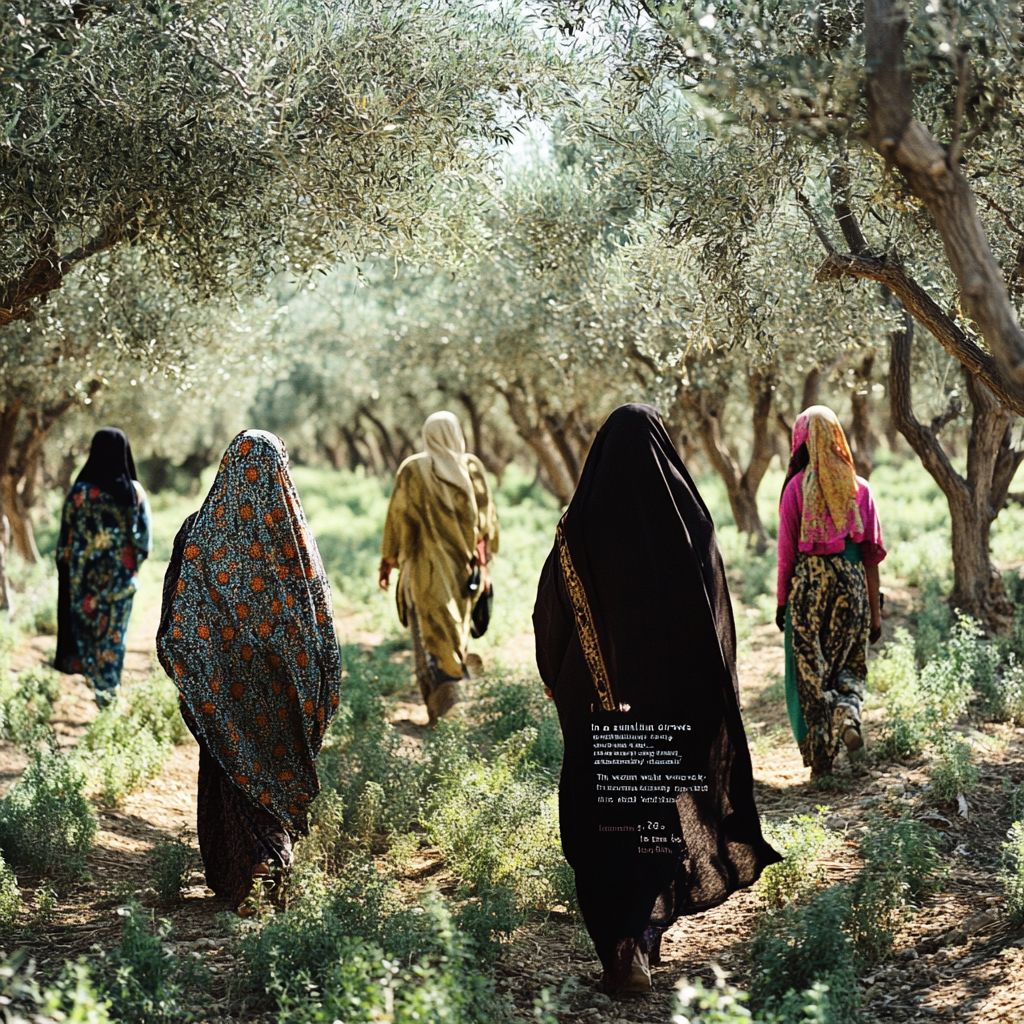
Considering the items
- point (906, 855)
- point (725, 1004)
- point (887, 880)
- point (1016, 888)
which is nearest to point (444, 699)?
point (906, 855)

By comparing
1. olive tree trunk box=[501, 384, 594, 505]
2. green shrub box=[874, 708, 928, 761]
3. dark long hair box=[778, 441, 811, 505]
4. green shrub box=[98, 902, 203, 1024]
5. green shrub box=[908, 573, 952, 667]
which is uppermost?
olive tree trunk box=[501, 384, 594, 505]

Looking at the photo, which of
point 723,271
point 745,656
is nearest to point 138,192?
point 723,271

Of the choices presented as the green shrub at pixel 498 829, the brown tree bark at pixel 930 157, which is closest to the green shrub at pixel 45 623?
the green shrub at pixel 498 829

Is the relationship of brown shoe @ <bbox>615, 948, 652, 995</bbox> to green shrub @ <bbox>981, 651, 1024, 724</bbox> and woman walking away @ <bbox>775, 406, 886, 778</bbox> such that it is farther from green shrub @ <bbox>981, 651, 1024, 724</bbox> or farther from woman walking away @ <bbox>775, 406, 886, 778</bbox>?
green shrub @ <bbox>981, 651, 1024, 724</bbox>

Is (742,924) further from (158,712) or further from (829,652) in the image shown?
(158,712)

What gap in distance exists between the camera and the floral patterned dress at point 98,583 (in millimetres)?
8711

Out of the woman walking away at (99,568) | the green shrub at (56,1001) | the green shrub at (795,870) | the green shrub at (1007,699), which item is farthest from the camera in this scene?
the woman walking away at (99,568)

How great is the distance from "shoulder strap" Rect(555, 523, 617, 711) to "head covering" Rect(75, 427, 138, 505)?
5231mm

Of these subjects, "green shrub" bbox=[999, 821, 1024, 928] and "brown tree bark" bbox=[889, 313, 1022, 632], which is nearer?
"green shrub" bbox=[999, 821, 1024, 928]

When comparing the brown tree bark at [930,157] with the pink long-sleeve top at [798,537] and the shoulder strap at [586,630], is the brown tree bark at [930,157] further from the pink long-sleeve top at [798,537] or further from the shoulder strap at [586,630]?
the pink long-sleeve top at [798,537]

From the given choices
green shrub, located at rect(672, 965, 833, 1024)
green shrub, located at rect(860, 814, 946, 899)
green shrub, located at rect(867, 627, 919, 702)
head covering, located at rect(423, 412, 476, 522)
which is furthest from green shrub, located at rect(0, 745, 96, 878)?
green shrub, located at rect(867, 627, 919, 702)

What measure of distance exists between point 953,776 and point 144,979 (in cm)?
424

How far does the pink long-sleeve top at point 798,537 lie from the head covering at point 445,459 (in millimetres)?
2748

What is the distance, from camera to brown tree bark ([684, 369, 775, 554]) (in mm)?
15862
